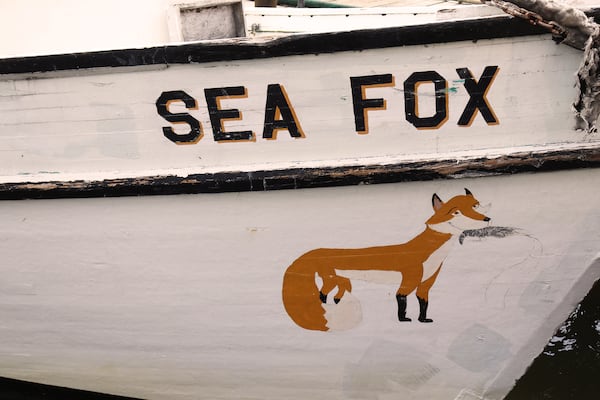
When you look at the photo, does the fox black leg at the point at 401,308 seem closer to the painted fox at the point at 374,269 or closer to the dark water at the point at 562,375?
the painted fox at the point at 374,269

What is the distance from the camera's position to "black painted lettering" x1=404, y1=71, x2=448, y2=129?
80.9 inches

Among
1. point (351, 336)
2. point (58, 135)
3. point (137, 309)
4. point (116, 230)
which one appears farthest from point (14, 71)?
point (351, 336)

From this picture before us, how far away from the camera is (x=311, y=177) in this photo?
2.22 metres

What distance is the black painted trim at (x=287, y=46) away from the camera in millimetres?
1996

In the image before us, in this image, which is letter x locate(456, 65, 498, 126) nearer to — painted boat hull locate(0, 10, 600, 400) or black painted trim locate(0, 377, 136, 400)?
painted boat hull locate(0, 10, 600, 400)

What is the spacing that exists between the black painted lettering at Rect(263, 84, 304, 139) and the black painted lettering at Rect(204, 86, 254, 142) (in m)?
0.07

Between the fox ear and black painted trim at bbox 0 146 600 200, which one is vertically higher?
black painted trim at bbox 0 146 600 200

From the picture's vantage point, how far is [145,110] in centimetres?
219

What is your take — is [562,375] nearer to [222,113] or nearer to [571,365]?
[571,365]

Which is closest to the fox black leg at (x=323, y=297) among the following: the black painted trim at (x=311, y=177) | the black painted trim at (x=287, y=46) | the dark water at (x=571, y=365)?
the black painted trim at (x=311, y=177)

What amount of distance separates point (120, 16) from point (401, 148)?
1.22m

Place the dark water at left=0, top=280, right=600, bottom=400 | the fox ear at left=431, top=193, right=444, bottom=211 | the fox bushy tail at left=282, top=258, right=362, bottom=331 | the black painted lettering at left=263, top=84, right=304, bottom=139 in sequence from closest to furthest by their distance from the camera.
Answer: the black painted lettering at left=263, top=84, right=304, bottom=139 < the fox ear at left=431, top=193, right=444, bottom=211 < the fox bushy tail at left=282, top=258, right=362, bottom=331 < the dark water at left=0, top=280, right=600, bottom=400

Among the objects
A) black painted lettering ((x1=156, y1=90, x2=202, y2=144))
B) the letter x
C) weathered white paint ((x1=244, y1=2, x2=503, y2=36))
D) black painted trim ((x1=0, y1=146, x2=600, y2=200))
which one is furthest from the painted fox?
weathered white paint ((x1=244, y1=2, x2=503, y2=36))

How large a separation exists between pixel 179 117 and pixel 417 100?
80cm
